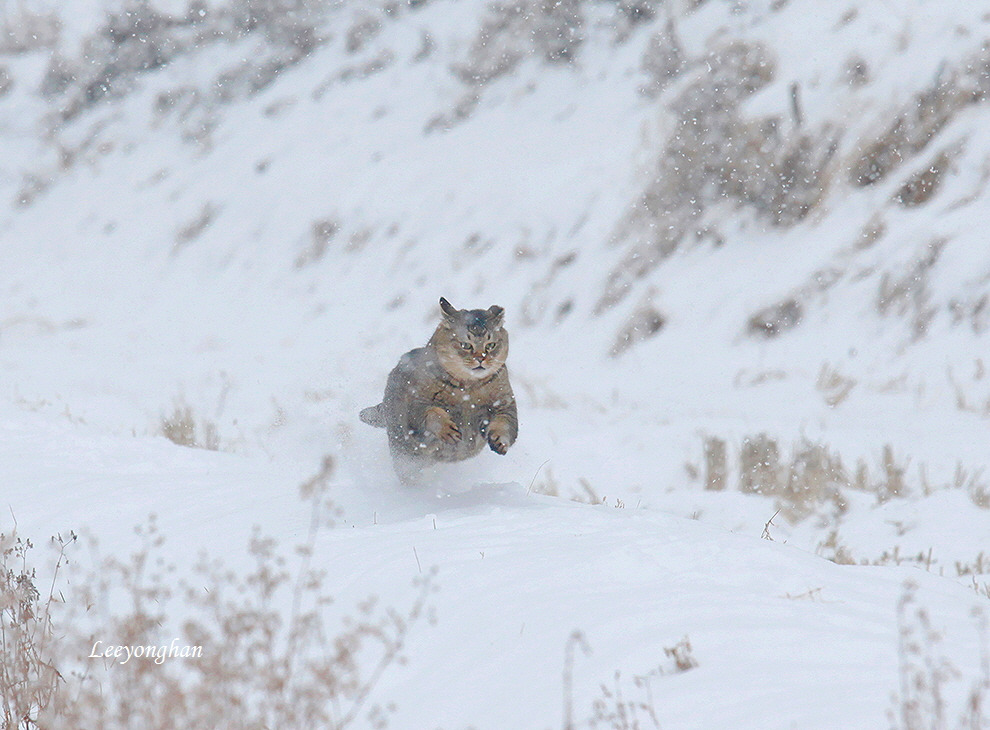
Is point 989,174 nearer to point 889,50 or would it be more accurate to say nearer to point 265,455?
point 889,50

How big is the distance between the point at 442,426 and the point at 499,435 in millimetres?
275

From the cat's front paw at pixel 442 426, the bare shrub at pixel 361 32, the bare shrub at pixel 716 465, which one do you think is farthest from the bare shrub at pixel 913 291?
the bare shrub at pixel 361 32

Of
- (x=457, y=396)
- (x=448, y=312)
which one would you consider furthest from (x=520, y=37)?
(x=457, y=396)

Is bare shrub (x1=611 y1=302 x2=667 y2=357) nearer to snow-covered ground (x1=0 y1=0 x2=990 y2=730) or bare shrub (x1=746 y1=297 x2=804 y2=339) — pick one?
snow-covered ground (x1=0 y1=0 x2=990 y2=730)

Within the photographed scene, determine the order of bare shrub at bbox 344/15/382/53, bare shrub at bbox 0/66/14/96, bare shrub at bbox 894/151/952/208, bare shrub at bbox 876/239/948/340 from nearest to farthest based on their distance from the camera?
bare shrub at bbox 876/239/948/340 → bare shrub at bbox 894/151/952/208 → bare shrub at bbox 344/15/382/53 → bare shrub at bbox 0/66/14/96

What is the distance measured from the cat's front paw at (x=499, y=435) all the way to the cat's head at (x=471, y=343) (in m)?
0.25

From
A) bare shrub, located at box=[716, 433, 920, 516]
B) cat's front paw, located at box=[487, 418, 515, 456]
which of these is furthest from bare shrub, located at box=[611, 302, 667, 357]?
cat's front paw, located at box=[487, 418, 515, 456]

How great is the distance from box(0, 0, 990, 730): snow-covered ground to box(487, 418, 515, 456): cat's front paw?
0.26 m

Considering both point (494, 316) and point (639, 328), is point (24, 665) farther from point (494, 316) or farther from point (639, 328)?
point (639, 328)

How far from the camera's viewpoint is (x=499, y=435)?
5.04 meters

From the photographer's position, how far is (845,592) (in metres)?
3.33

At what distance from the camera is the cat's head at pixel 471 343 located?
5066 millimetres

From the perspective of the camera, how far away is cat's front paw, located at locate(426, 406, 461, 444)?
16.6 ft

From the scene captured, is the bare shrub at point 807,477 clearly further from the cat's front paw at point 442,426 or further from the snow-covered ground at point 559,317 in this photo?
the cat's front paw at point 442,426
